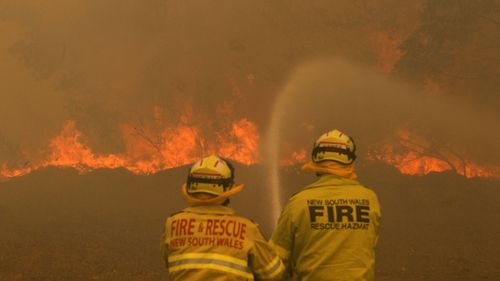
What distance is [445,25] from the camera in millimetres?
20797

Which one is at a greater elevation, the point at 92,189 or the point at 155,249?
the point at 92,189

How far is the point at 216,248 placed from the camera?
361cm

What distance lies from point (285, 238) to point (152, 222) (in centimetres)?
1492

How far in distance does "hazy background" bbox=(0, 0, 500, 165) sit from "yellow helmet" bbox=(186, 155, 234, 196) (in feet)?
61.7

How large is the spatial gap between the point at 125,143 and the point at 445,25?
17752 mm

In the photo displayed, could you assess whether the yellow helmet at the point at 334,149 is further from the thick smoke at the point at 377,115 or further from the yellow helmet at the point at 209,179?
the thick smoke at the point at 377,115

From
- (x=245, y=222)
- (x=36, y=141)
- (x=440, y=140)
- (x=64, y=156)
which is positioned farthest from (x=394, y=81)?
(x=36, y=141)

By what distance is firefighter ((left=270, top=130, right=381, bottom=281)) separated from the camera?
12.9 ft

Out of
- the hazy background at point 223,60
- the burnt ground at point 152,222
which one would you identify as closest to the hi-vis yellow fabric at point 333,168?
the burnt ground at point 152,222

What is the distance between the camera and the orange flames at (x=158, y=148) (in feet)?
88.0

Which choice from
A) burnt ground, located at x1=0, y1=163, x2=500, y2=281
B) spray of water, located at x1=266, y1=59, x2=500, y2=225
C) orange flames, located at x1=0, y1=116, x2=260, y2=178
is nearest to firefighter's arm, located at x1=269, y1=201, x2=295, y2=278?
burnt ground, located at x1=0, y1=163, x2=500, y2=281

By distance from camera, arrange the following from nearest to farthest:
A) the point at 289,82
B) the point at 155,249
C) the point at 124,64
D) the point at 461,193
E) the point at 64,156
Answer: the point at 155,249, the point at 461,193, the point at 289,82, the point at 64,156, the point at 124,64

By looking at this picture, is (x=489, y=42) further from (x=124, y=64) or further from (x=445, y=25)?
(x=124, y=64)

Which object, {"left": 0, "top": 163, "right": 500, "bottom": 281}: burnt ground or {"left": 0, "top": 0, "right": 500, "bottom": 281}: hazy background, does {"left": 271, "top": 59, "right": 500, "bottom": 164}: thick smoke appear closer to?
{"left": 0, "top": 0, "right": 500, "bottom": 281}: hazy background
